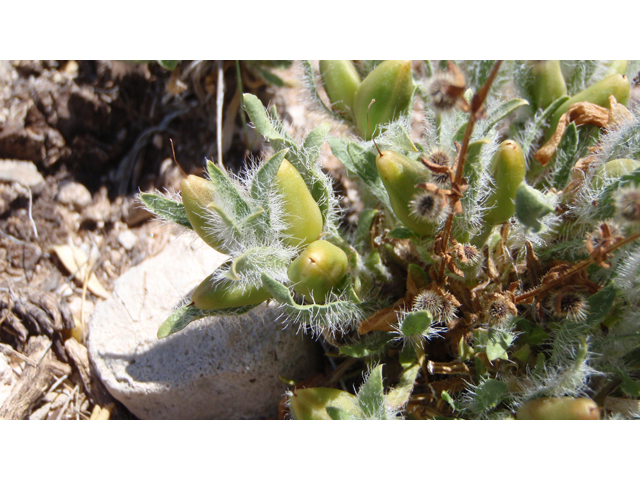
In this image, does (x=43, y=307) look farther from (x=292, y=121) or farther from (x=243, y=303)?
(x=292, y=121)

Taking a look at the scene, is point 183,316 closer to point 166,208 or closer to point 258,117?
point 166,208

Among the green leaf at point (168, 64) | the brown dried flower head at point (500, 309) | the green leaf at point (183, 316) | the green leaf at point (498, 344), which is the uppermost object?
the green leaf at point (168, 64)

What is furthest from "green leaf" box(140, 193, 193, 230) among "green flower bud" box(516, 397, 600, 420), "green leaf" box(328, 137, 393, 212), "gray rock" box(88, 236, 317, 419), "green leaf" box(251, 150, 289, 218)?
"green flower bud" box(516, 397, 600, 420)

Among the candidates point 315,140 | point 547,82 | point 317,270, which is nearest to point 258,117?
point 315,140

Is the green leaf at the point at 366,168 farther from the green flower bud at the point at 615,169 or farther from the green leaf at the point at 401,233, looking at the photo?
the green flower bud at the point at 615,169

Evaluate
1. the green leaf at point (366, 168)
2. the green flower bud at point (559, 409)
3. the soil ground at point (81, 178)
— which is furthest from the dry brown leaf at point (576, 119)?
the soil ground at point (81, 178)

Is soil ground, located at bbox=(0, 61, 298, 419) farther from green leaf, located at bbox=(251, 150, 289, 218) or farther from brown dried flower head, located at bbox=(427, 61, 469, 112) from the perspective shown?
brown dried flower head, located at bbox=(427, 61, 469, 112)

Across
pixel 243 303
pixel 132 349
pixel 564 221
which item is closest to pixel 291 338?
pixel 243 303
